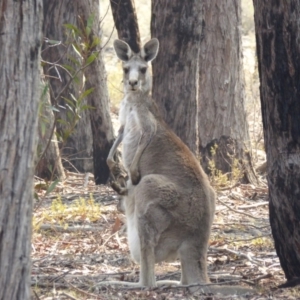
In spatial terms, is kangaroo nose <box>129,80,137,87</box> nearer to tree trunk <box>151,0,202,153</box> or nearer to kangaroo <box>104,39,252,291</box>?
kangaroo <box>104,39,252,291</box>

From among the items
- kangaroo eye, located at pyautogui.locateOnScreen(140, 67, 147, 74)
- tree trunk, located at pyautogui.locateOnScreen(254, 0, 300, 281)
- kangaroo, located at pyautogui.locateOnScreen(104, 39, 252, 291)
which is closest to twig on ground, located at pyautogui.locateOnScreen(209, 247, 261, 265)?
kangaroo, located at pyautogui.locateOnScreen(104, 39, 252, 291)

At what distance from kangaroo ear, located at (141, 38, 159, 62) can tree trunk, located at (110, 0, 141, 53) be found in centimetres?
328

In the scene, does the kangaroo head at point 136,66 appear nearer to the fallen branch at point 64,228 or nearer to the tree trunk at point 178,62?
the fallen branch at point 64,228

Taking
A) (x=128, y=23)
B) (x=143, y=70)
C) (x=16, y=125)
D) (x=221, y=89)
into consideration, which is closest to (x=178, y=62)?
(x=128, y=23)

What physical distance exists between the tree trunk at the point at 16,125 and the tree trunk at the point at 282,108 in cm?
222

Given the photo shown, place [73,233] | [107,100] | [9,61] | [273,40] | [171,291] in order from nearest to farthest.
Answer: [9,61] → [273,40] → [171,291] → [73,233] → [107,100]

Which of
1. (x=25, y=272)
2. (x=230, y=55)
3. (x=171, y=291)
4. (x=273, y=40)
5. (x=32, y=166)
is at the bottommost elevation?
(x=171, y=291)

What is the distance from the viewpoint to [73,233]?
885 cm

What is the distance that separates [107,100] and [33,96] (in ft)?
25.7

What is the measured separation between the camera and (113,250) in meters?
8.16

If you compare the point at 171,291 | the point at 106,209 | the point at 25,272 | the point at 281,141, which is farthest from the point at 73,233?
the point at 25,272

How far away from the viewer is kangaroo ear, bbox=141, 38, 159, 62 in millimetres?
8180

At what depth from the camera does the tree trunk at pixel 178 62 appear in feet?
33.9

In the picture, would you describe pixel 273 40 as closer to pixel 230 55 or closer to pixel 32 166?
pixel 32 166
